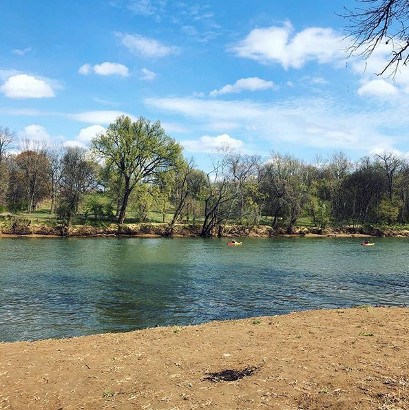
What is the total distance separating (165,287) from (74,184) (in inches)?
1951

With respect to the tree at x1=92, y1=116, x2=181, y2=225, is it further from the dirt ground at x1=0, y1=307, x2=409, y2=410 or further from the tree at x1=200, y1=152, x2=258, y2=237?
the dirt ground at x1=0, y1=307, x2=409, y2=410

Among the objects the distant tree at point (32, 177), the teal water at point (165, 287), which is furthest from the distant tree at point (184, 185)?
the teal water at point (165, 287)

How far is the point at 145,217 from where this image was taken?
245 ft

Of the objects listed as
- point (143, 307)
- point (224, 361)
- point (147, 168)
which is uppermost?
point (147, 168)

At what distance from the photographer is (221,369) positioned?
8867 mm

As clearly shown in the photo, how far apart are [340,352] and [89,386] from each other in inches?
216

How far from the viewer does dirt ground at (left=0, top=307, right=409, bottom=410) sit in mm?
7082

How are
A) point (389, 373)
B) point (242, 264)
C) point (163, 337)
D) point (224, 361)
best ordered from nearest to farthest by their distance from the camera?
point (389, 373) → point (224, 361) → point (163, 337) → point (242, 264)

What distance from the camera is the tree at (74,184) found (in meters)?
65.2

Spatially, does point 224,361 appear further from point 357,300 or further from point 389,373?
point 357,300

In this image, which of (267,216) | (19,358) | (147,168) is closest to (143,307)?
(19,358)

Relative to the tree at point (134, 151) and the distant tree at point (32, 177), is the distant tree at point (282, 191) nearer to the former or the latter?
the tree at point (134, 151)

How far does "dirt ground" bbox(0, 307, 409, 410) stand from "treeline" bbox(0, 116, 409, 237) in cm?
5491

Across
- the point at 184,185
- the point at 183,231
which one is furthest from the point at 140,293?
the point at 184,185
